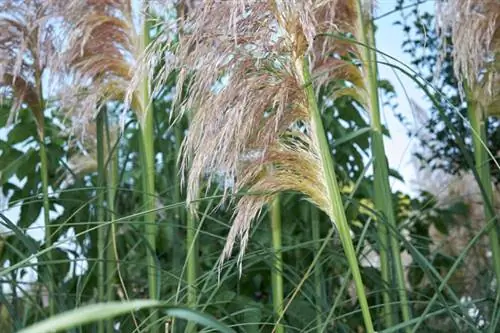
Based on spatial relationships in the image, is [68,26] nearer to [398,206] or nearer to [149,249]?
[149,249]

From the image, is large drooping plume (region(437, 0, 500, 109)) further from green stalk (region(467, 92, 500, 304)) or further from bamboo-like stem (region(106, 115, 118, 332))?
bamboo-like stem (region(106, 115, 118, 332))

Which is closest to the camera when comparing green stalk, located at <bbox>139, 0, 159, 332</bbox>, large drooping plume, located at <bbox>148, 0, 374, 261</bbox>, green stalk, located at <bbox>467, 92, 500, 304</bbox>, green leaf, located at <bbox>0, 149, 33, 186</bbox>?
large drooping plume, located at <bbox>148, 0, 374, 261</bbox>

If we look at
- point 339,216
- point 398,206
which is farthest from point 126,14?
point 398,206

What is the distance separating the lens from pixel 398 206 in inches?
157

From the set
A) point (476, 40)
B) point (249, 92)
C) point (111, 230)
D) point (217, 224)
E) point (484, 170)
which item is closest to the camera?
point (249, 92)

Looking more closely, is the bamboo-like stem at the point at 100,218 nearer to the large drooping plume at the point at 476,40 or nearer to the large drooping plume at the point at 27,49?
the large drooping plume at the point at 27,49

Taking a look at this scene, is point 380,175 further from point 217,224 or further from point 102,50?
point 217,224

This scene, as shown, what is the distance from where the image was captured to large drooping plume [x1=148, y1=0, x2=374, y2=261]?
5.21 ft

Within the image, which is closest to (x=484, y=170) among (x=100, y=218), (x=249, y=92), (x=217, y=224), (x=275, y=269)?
(x=275, y=269)

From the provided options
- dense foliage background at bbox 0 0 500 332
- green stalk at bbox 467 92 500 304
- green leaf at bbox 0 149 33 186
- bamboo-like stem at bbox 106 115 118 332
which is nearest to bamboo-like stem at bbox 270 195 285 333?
dense foliage background at bbox 0 0 500 332

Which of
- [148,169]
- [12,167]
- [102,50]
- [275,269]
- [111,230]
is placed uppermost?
[102,50]

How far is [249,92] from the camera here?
63.3 inches

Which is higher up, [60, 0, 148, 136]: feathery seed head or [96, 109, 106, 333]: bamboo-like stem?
[60, 0, 148, 136]: feathery seed head

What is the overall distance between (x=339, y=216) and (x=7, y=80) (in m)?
1.34
